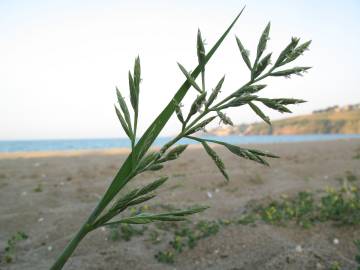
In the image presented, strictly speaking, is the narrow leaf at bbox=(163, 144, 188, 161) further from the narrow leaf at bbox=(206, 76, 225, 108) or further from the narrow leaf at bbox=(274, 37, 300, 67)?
the narrow leaf at bbox=(274, 37, 300, 67)

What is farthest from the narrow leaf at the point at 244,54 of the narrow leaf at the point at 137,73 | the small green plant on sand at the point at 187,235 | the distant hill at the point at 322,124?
the distant hill at the point at 322,124

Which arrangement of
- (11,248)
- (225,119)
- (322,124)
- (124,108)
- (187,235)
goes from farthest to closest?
(322,124) → (187,235) → (11,248) → (124,108) → (225,119)

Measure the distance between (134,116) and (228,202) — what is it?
4.22m

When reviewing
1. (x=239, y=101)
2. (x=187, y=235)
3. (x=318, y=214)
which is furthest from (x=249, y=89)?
(x=318, y=214)

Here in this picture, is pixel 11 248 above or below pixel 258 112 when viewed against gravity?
below

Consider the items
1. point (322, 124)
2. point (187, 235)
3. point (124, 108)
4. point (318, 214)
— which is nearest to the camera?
point (124, 108)

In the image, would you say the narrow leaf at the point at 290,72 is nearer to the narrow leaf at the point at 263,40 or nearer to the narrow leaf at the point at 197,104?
the narrow leaf at the point at 263,40

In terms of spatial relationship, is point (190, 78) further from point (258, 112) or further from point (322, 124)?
point (322, 124)

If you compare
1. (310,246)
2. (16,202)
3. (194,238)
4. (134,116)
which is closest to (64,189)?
(16,202)

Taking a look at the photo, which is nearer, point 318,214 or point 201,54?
point 201,54

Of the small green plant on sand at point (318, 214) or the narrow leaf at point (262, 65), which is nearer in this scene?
the narrow leaf at point (262, 65)

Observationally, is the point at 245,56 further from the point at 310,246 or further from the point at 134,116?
the point at 310,246

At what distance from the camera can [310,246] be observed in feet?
9.27

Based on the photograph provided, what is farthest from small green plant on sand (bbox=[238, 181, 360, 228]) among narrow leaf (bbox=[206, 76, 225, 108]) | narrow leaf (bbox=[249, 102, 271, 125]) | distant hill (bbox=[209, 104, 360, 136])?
distant hill (bbox=[209, 104, 360, 136])
